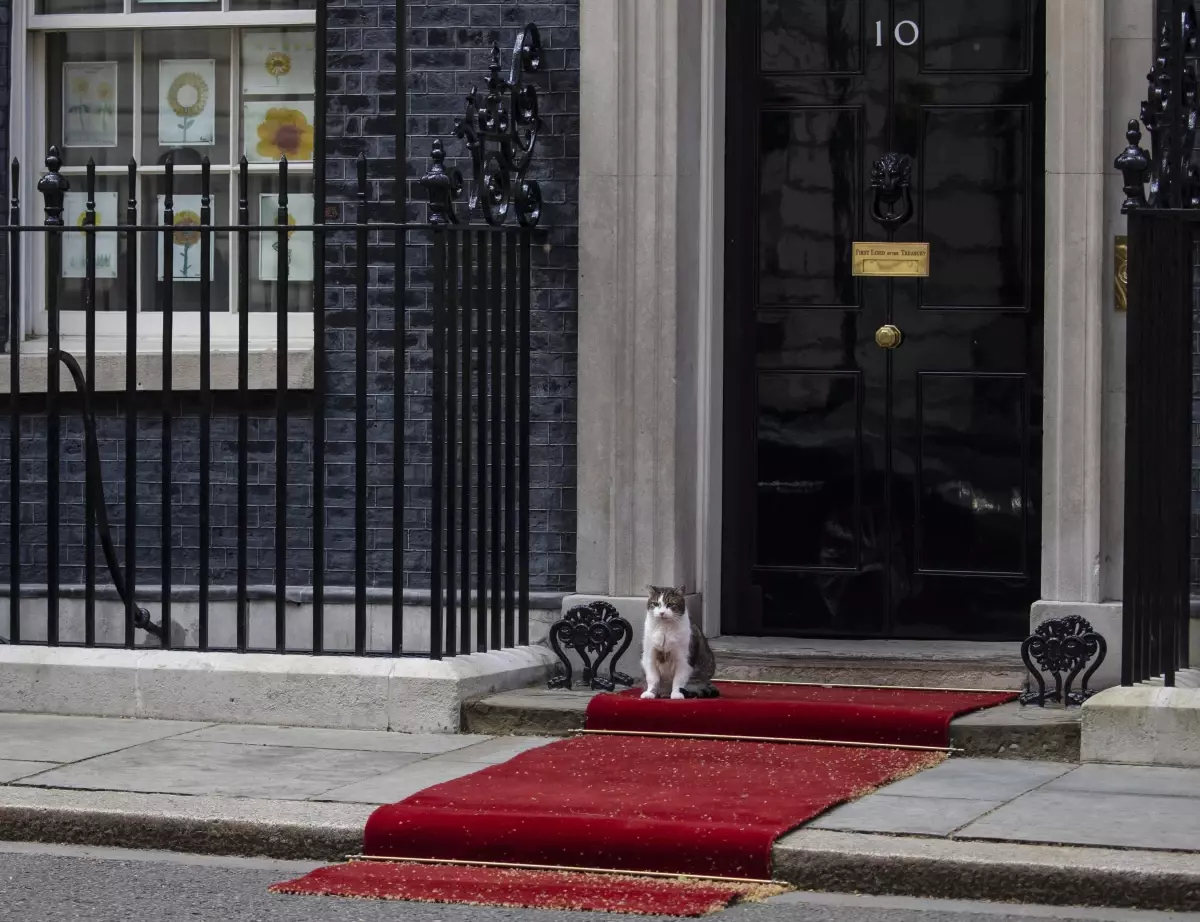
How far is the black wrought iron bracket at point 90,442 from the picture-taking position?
8.43 metres

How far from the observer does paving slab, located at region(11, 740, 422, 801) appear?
23.5 feet

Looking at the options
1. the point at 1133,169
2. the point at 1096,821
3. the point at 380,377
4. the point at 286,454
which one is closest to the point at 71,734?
the point at 286,454

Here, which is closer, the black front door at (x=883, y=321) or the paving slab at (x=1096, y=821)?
the paving slab at (x=1096, y=821)

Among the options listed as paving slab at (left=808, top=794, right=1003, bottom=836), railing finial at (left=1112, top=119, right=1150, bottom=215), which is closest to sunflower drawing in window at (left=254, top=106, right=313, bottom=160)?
railing finial at (left=1112, top=119, right=1150, bottom=215)

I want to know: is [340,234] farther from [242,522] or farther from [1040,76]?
[1040,76]

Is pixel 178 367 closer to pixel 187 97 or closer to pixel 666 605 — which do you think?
pixel 187 97

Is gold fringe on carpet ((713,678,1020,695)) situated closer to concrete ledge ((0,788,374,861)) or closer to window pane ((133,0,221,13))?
concrete ledge ((0,788,374,861))

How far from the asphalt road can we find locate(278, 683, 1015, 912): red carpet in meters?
0.17

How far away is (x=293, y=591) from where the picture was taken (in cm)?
934

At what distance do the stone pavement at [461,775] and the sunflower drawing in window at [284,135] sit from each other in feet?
8.66

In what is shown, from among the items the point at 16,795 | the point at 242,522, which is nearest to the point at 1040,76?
the point at 242,522

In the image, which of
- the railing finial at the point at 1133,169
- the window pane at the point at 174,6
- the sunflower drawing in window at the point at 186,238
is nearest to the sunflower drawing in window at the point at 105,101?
the window pane at the point at 174,6

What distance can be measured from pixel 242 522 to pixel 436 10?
2.37 meters

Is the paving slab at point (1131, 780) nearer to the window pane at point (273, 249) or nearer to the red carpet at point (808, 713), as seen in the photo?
the red carpet at point (808, 713)
